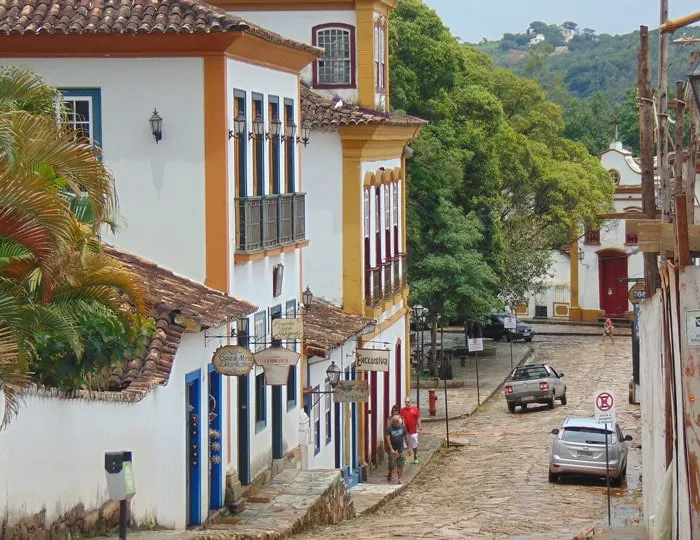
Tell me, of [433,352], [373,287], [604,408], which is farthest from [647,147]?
[433,352]

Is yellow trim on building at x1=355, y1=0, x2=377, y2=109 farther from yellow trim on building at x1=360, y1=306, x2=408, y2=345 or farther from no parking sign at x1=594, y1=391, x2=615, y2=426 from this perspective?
no parking sign at x1=594, y1=391, x2=615, y2=426

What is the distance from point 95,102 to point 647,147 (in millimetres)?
8277

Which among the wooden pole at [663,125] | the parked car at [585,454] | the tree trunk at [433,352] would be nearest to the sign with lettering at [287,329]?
the wooden pole at [663,125]

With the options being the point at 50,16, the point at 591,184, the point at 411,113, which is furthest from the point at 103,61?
the point at 591,184

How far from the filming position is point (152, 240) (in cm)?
2158

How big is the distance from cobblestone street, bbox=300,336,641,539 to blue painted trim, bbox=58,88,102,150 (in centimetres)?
593

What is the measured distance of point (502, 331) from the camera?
60.2m

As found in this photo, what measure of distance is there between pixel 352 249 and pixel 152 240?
11.7m

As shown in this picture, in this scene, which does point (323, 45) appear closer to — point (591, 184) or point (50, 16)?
point (50, 16)

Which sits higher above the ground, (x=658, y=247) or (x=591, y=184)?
(x=591, y=184)

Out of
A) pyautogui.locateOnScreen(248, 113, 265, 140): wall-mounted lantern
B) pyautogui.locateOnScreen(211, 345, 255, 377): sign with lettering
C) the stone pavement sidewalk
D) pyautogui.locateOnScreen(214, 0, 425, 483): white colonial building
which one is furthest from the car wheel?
pyautogui.locateOnScreen(211, 345, 255, 377): sign with lettering

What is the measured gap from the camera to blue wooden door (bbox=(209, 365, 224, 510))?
68.9ft

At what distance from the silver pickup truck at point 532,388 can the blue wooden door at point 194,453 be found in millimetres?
23312

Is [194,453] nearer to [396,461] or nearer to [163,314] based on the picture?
[163,314]
